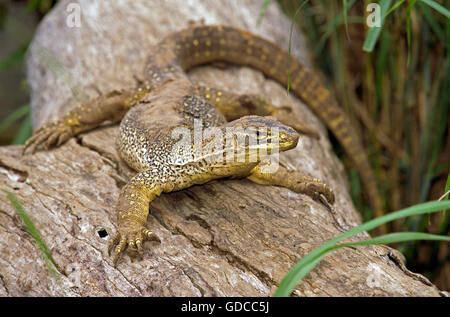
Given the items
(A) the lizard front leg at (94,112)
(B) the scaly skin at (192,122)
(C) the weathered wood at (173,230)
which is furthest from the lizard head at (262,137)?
(A) the lizard front leg at (94,112)

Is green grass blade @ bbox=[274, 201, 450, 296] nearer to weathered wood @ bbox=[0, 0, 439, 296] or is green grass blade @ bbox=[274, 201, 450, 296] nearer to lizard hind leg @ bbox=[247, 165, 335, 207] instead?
weathered wood @ bbox=[0, 0, 439, 296]

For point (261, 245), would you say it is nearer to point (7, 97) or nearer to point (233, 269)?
point (233, 269)

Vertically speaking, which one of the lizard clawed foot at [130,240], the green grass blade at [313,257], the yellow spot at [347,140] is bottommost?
the lizard clawed foot at [130,240]

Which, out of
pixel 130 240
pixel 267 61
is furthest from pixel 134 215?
pixel 267 61

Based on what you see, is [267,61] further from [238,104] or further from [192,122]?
[192,122]

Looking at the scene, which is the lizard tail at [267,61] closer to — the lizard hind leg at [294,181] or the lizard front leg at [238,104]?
the lizard front leg at [238,104]
